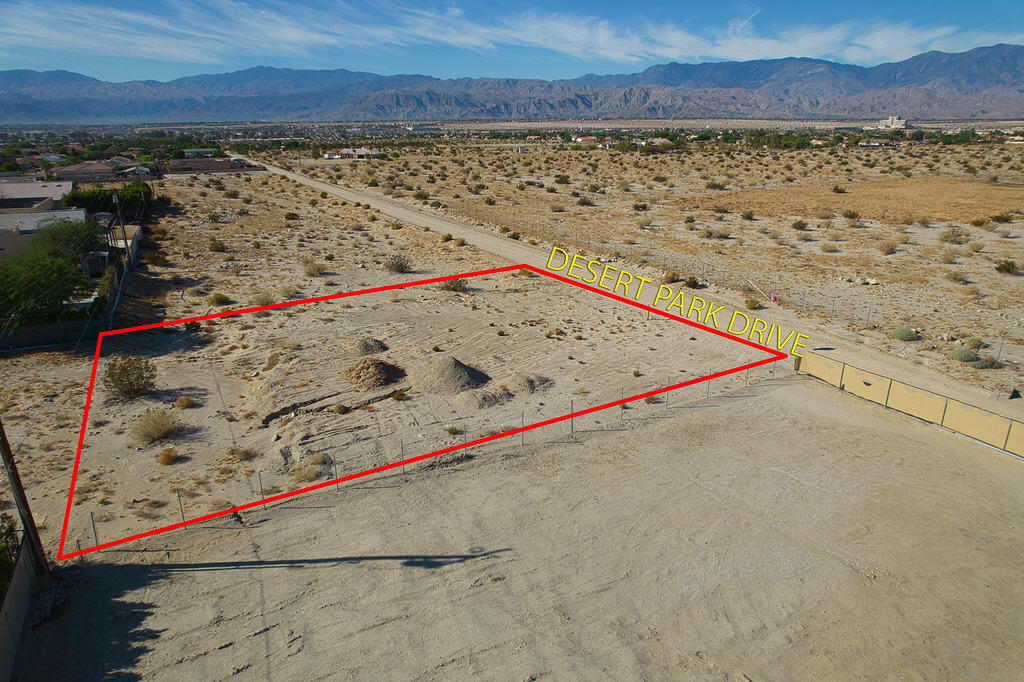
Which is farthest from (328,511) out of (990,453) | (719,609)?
(990,453)

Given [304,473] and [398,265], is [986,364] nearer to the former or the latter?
[304,473]

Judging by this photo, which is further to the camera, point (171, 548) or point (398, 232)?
point (398, 232)

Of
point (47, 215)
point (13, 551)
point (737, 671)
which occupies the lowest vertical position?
point (737, 671)

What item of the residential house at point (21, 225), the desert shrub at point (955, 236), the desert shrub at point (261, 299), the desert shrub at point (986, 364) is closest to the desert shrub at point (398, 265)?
the desert shrub at point (261, 299)

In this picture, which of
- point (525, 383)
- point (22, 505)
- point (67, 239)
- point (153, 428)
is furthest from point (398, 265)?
point (22, 505)

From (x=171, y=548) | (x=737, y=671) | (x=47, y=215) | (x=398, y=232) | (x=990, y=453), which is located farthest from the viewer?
(x=398, y=232)

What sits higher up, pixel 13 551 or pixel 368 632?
pixel 13 551

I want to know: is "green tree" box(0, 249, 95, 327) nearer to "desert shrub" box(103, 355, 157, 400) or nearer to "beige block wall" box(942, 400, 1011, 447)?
"desert shrub" box(103, 355, 157, 400)

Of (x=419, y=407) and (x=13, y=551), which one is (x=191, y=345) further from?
(x=13, y=551)
